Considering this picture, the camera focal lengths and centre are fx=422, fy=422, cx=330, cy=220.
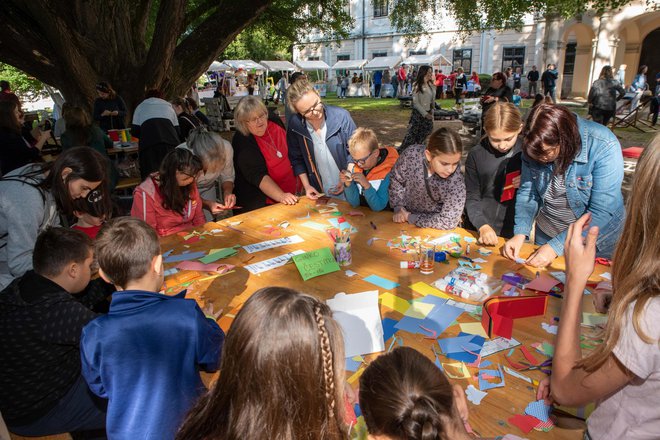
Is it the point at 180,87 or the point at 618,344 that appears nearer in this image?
the point at 618,344

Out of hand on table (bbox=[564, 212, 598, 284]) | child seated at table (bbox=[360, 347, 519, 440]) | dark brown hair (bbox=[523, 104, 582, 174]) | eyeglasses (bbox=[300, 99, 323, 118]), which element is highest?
eyeglasses (bbox=[300, 99, 323, 118])

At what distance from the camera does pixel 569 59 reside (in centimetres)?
2452

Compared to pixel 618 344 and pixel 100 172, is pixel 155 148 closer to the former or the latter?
pixel 100 172

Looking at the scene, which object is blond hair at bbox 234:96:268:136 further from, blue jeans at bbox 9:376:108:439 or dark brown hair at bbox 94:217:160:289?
blue jeans at bbox 9:376:108:439

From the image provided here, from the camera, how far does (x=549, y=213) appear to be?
2.55m

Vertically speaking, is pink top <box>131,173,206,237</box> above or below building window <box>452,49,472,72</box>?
below

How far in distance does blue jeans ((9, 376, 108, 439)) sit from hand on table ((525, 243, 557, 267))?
7.35 ft

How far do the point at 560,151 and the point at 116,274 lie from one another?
86.2 inches

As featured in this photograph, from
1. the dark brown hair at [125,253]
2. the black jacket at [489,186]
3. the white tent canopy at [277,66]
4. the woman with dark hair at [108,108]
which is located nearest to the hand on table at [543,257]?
the black jacket at [489,186]

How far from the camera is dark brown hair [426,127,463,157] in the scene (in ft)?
8.58

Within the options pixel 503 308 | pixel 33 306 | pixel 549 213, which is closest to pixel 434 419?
pixel 503 308

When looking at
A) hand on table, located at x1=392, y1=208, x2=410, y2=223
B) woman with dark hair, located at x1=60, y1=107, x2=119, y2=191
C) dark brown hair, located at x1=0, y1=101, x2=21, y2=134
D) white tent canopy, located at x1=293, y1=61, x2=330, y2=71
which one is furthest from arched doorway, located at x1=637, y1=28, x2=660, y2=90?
dark brown hair, located at x1=0, y1=101, x2=21, y2=134

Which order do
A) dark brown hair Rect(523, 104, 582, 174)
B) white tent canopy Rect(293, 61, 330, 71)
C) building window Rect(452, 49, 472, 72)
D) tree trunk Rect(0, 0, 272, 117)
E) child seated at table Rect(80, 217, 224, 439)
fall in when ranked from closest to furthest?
child seated at table Rect(80, 217, 224, 439), dark brown hair Rect(523, 104, 582, 174), tree trunk Rect(0, 0, 272, 117), building window Rect(452, 49, 472, 72), white tent canopy Rect(293, 61, 330, 71)

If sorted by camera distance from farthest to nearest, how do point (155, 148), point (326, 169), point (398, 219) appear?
point (155, 148) < point (326, 169) < point (398, 219)
